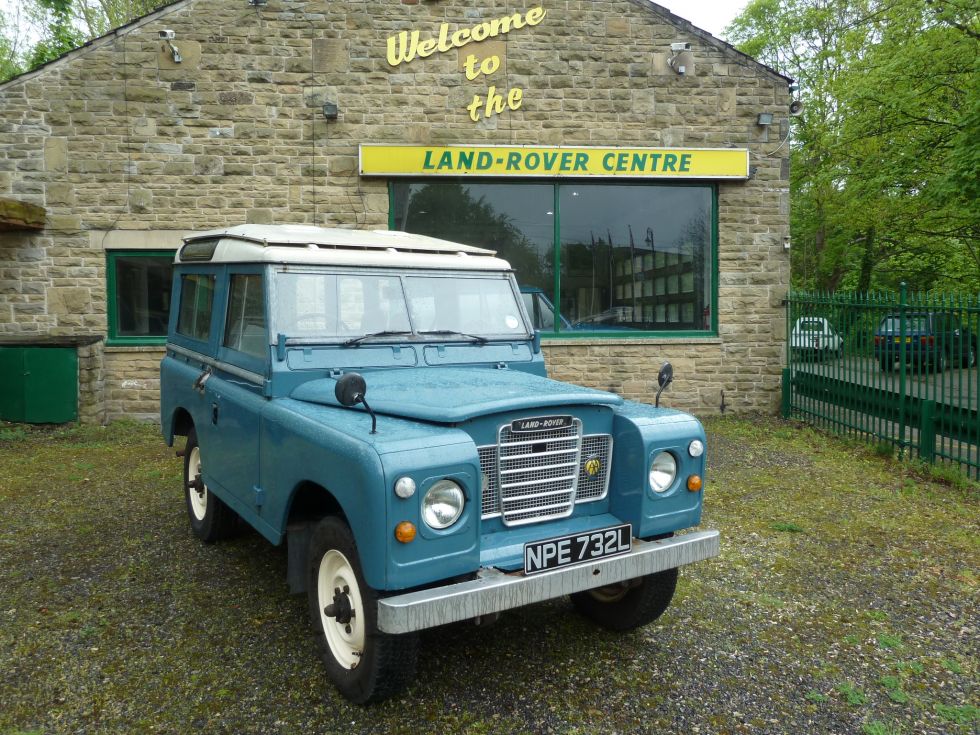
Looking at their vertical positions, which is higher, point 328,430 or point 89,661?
point 328,430

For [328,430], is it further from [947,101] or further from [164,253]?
[947,101]

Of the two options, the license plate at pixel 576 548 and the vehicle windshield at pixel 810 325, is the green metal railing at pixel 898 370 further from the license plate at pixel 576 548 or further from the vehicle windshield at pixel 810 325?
the license plate at pixel 576 548

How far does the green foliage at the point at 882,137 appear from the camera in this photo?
53.3 ft

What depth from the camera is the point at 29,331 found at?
399 inches

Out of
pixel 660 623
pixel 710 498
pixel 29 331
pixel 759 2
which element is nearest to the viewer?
pixel 660 623

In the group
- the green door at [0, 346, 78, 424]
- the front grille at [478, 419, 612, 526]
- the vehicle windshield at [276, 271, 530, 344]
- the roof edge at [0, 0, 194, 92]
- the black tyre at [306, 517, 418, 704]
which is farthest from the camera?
the roof edge at [0, 0, 194, 92]

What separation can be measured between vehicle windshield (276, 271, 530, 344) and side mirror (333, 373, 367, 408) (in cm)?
118

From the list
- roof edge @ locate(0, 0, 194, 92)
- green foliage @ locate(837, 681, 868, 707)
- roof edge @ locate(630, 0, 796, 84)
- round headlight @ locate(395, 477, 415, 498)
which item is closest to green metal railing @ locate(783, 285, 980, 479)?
roof edge @ locate(630, 0, 796, 84)

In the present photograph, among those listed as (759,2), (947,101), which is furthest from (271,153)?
(759,2)

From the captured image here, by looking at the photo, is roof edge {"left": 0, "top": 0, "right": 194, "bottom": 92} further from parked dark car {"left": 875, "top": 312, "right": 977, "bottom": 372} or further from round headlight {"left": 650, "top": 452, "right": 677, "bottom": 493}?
parked dark car {"left": 875, "top": 312, "right": 977, "bottom": 372}

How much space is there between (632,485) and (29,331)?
9.65 m

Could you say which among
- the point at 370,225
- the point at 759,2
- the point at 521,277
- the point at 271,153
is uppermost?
the point at 759,2

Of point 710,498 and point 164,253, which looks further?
point 164,253

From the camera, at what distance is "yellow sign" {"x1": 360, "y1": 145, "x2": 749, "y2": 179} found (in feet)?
33.9
